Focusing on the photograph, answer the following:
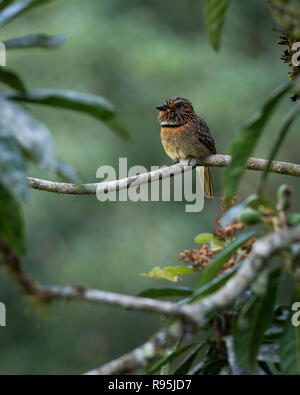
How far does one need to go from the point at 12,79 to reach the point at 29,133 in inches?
6.2

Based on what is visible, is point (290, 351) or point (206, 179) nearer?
point (290, 351)

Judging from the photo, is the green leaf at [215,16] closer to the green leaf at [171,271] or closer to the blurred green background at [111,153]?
the green leaf at [171,271]

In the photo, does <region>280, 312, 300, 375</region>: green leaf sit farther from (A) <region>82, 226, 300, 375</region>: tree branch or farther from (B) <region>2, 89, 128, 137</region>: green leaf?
(B) <region>2, 89, 128, 137</region>: green leaf

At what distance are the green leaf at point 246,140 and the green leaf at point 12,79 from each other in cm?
39

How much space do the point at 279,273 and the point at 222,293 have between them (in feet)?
1.21

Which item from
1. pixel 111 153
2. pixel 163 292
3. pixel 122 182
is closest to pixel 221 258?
pixel 163 292

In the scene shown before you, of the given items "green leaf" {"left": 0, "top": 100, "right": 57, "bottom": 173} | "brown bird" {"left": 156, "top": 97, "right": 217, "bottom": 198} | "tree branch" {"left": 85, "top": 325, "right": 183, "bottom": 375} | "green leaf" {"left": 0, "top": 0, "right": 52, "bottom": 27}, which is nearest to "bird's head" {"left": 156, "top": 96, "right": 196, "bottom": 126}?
"brown bird" {"left": 156, "top": 97, "right": 217, "bottom": 198}

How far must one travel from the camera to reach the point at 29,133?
100 centimetres

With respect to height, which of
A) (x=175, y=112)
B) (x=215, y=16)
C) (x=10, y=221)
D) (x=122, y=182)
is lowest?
(x=10, y=221)

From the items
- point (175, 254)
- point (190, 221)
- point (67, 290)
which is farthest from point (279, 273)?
point (190, 221)

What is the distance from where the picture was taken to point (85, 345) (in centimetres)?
1196

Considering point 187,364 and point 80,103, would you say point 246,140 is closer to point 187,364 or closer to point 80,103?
point 80,103

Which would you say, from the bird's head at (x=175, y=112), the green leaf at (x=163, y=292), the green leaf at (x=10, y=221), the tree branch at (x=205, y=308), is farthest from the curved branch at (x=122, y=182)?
the bird's head at (x=175, y=112)

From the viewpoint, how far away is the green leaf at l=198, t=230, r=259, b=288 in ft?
4.13
